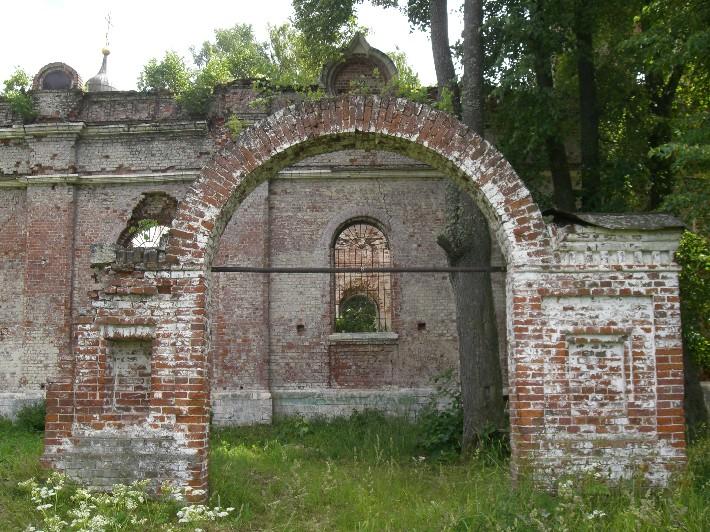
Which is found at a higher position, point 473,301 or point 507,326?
point 473,301

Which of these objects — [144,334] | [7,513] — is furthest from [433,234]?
[7,513]

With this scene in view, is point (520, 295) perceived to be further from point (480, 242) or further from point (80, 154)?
point (80, 154)

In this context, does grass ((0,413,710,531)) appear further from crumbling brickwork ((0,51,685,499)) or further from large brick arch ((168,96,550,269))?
large brick arch ((168,96,550,269))

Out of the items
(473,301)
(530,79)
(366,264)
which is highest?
(530,79)

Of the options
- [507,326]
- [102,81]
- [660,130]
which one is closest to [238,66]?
[102,81]

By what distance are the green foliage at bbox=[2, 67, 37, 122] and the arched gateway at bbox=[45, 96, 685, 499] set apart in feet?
30.7

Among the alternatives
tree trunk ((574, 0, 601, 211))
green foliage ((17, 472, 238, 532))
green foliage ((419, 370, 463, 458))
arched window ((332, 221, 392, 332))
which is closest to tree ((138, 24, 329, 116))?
arched window ((332, 221, 392, 332))

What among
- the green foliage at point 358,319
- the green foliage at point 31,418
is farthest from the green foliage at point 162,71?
the green foliage at point 31,418

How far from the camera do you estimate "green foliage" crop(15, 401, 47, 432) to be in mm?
11852

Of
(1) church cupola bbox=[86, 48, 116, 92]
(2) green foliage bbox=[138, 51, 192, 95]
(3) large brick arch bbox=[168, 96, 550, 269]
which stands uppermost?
(2) green foliage bbox=[138, 51, 192, 95]

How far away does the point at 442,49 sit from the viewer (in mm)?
10672

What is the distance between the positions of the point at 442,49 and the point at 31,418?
9679mm

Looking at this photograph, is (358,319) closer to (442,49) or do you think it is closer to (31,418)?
(442,49)

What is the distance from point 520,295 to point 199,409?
9.74 feet
